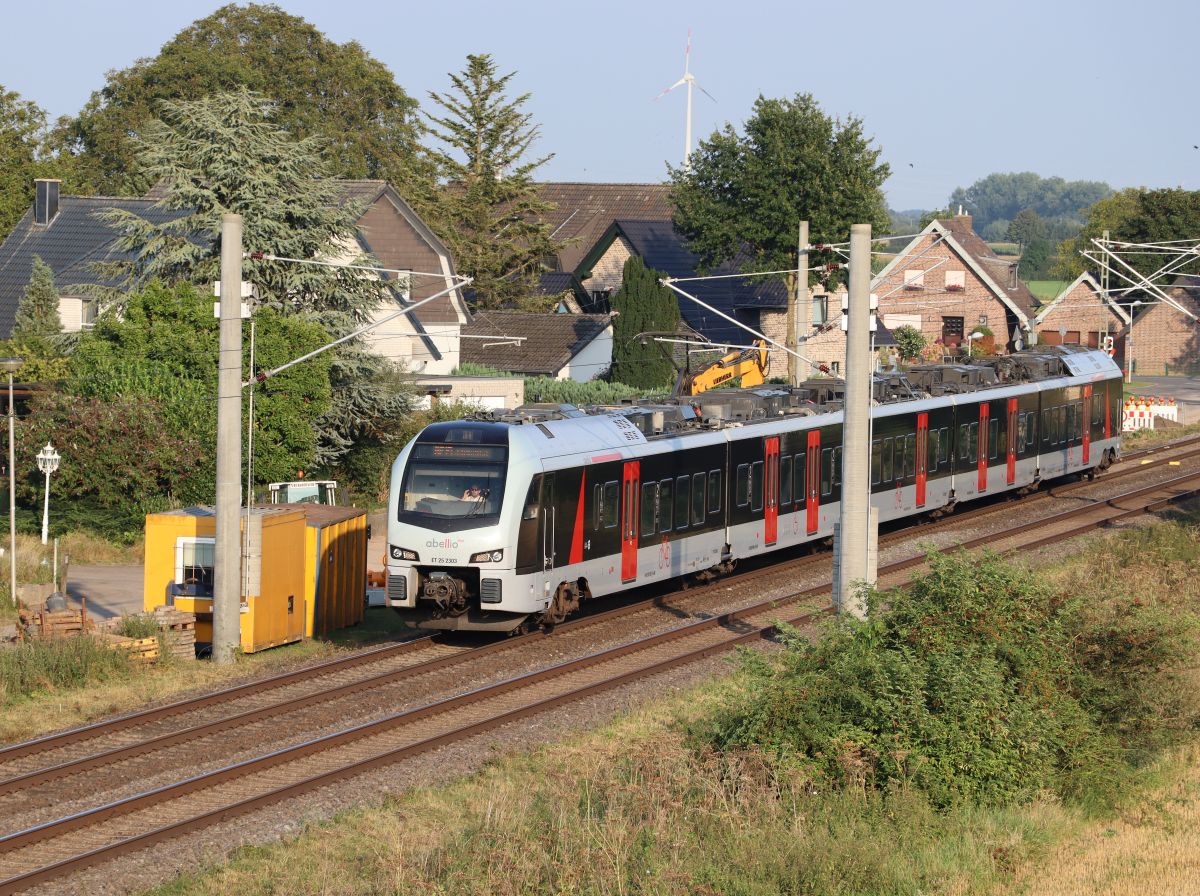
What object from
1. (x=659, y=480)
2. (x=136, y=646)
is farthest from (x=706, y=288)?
(x=136, y=646)

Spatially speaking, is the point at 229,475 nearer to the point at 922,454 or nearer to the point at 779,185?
the point at 922,454

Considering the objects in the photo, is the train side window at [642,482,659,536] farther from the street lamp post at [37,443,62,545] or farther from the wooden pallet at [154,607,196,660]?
the street lamp post at [37,443,62,545]

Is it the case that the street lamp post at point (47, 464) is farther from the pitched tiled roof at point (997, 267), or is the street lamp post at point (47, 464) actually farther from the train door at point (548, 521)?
the pitched tiled roof at point (997, 267)

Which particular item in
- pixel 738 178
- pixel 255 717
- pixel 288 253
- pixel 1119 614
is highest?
pixel 738 178

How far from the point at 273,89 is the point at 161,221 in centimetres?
3859

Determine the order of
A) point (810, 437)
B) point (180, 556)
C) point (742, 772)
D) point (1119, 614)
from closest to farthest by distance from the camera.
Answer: point (742, 772) → point (1119, 614) → point (180, 556) → point (810, 437)

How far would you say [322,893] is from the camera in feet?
38.4

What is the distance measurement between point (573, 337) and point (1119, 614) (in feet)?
152

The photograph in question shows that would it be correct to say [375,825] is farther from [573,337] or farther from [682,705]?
[573,337]

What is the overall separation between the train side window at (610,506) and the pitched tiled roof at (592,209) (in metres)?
57.5

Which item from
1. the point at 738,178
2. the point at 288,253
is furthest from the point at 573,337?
the point at 288,253

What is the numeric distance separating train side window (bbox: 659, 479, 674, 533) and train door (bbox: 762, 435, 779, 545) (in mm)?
3157

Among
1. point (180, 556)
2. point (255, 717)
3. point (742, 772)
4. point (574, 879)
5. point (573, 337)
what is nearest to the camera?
point (574, 879)

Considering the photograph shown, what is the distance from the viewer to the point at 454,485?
837 inches
